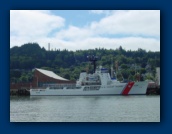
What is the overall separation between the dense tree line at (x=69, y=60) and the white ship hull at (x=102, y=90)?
17 centimetres

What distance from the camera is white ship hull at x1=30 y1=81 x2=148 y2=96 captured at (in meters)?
4.61

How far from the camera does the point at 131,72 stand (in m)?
4.60

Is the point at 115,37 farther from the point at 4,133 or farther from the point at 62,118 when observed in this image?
the point at 4,133

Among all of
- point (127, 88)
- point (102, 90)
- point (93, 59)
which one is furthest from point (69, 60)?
point (127, 88)

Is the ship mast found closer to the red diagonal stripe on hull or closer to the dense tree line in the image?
the dense tree line

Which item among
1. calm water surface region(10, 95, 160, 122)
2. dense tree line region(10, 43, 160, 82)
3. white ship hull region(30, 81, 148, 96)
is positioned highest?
dense tree line region(10, 43, 160, 82)

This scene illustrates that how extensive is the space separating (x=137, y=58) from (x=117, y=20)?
523mm

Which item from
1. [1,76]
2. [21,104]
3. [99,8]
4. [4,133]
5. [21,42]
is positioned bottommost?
[4,133]

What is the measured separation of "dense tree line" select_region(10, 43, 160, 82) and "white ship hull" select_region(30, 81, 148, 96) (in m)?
0.17

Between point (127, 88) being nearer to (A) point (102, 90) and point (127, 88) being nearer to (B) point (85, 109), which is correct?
(A) point (102, 90)

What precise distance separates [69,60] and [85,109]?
0.63m

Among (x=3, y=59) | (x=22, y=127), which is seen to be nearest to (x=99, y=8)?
(x=3, y=59)

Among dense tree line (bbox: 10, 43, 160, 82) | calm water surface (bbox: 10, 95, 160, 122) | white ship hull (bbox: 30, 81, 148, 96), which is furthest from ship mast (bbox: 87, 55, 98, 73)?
calm water surface (bbox: 10, 95, 160, 122)

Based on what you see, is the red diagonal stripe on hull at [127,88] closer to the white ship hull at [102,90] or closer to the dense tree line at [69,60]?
the white ship hull at [102,90]
